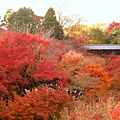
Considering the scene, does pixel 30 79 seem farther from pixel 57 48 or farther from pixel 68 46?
pixel 68 46

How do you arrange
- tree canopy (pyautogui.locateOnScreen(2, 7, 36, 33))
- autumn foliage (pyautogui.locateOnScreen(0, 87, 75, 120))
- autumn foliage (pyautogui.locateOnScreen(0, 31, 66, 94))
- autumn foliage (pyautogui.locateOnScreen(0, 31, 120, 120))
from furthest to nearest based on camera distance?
1. tree canopy (pyautogui.locateOnScreen(2, 7, 36, 33))
2. autumn foliage (pyautogui.locateOnScreen(0, 31, 66, 94))
3. autumn foliage (pyautogui.locateOnScreen(0, 31, 120, 120))
4. autumn foliage (pyautogui.locateOnScreen(0, 87, 75, 120))

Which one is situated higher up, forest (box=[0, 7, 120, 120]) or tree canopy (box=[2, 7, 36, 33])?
tree canopy (box=[2, 7, 36, 33])

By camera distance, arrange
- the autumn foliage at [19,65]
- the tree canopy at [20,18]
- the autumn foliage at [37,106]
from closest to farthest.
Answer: the autumn foliage at [37,106] → the autumn foliage at [19,65] → the tree canopy at [20,18]

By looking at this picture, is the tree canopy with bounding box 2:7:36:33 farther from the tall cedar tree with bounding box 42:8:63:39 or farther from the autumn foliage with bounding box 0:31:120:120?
the autumn foliage with bounding box 0:31:120:120

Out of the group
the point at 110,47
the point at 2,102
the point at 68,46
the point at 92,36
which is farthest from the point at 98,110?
the point at 92,36

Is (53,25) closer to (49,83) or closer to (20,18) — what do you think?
(20,18)

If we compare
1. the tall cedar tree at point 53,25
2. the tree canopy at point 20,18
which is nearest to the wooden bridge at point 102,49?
the tall cedar tree at point 53,25

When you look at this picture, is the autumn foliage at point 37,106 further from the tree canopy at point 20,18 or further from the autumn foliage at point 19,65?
the tree canopy at point 20,18

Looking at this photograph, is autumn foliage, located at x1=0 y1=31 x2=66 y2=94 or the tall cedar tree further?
the tall cedar tree

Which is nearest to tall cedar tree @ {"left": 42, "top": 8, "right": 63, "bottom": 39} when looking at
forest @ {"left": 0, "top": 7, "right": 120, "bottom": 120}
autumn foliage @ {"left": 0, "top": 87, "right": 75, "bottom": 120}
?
forest @ {"left": 0, "top": 7, "right": 120, "bottom": 120}

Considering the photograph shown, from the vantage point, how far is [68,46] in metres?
20.5

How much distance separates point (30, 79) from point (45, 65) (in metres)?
1.54

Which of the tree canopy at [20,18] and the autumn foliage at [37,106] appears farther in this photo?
the tree canopy at [20,18]

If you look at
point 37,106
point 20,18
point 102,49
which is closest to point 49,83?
point 37,106
